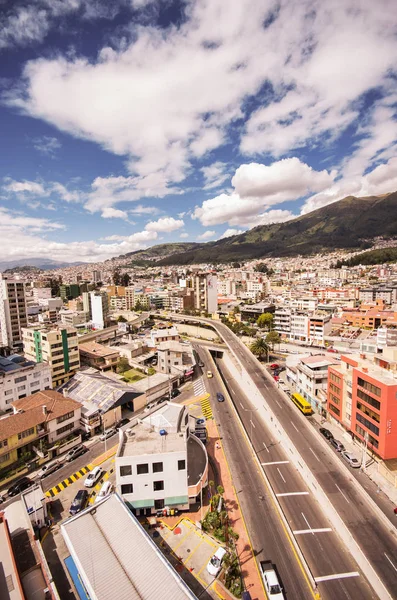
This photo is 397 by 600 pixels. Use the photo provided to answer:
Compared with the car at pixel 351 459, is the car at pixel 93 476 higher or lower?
higher

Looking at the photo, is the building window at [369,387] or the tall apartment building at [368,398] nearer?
the tall apartment building at [368,398]

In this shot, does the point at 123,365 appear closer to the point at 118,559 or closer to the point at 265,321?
the point at 118,559

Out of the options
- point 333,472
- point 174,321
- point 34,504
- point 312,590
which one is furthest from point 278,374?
point 174,321

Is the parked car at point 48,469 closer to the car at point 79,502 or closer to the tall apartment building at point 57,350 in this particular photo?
the car at point 79,502

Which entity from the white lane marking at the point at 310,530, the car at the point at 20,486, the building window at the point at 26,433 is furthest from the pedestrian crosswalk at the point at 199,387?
the white lane marking at the point at 310,530

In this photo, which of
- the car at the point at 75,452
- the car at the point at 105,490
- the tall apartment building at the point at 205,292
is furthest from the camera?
the tall apartment building at the point at 205,292

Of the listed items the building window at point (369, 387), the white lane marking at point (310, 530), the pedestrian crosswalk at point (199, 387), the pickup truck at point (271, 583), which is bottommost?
the white lane marking at point (310, 530)

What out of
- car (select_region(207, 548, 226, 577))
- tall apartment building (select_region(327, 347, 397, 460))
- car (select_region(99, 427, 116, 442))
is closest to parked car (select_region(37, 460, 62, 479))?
car (select_region(99, 427, 116, 442))
